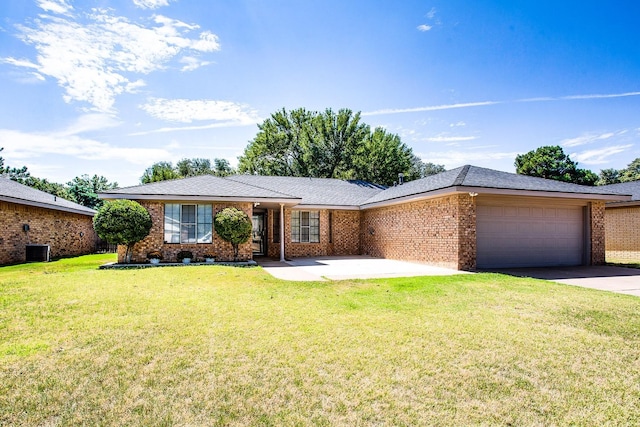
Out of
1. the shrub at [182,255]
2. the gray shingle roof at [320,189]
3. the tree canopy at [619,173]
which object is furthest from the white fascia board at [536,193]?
the tree canopy at [619,173]

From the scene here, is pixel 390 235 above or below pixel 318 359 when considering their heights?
above

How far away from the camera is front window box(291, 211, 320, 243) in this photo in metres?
17.1

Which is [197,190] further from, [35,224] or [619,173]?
[619,173]

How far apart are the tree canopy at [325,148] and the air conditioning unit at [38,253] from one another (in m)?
21.0

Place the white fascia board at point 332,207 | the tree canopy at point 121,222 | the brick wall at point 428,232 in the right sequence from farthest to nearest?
the white fascia board at point 332,207, the tree canopy at point 121,222, the brick wall at point 428,232

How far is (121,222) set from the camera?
1168 centimetres

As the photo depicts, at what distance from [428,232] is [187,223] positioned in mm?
8817

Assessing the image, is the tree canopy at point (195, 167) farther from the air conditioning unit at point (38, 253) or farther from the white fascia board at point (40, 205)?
the air conditioning unit at point (38, 253)

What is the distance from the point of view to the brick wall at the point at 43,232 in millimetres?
13641

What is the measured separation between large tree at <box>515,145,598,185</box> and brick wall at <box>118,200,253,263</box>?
111 feet

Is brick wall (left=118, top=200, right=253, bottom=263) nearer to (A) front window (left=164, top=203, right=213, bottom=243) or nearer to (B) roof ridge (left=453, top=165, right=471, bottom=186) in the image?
(A) front window (left=164, top=203, right=213, bottom=243)

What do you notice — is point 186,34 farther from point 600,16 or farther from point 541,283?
point 600,16

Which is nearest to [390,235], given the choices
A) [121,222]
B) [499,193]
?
[499,193]

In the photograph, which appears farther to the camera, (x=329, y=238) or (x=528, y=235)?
(x=329, y=238)
